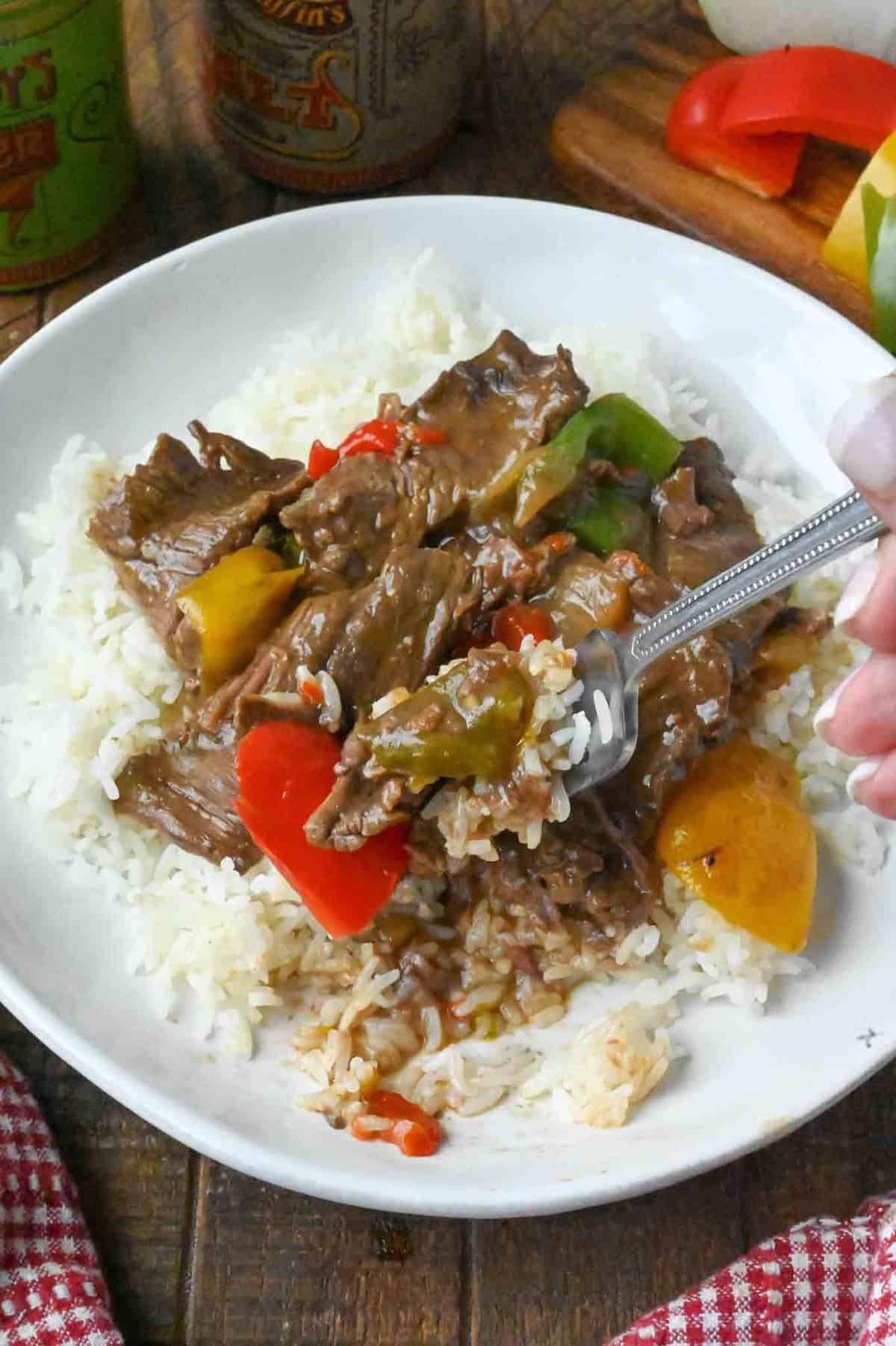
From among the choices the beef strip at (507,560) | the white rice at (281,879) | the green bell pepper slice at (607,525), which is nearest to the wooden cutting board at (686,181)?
the white rice at (281,879)

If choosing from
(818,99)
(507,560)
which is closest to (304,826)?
(507,560)

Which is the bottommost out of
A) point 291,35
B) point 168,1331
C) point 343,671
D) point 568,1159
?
point 168,1331

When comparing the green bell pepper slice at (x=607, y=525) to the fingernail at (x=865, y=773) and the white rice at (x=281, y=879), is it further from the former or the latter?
the fingernail at (x=865, y=773)

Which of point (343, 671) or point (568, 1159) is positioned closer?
point (568, 1159)

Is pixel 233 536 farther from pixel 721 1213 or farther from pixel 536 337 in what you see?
pixel 721 1213

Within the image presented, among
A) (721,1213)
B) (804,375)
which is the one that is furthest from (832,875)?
(804,375)

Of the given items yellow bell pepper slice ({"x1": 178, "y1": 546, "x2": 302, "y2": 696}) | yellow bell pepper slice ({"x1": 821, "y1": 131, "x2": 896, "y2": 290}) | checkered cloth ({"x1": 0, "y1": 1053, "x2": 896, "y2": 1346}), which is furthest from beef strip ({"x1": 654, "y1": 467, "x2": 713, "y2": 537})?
checkered cloth ({"x1": 0, "y1": 1053, "x2": 896, "y2": 1346})

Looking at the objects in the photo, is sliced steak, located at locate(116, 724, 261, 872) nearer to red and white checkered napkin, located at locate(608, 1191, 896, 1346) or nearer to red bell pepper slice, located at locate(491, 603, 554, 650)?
red bell pepper slice, located at locate(491, 603, 554, 650)

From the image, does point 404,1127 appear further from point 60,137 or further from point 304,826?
point 60,137
